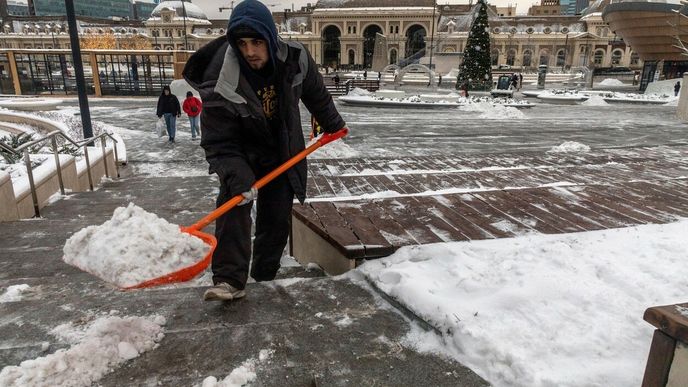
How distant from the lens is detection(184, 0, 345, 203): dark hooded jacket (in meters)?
2.45

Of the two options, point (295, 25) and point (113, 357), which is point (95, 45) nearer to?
point (295, 25)

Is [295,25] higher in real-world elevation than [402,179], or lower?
higher

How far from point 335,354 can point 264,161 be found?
50.9 inches

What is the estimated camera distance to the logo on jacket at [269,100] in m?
2.62

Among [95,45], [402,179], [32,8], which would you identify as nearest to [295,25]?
[95,45]

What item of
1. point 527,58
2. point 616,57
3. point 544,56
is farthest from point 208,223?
point 616,57

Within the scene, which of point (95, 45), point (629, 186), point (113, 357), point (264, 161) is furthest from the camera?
point (95, 45)

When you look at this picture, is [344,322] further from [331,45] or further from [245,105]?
[331,45]

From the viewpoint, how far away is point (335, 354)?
2027 millimetres

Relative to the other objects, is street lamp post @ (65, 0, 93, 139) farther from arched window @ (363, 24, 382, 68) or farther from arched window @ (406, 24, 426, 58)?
arched window @ (406, 24, 426, 58)

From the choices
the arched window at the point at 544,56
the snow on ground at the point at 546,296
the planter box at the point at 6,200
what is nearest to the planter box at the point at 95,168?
the planter box at the point at 6,200

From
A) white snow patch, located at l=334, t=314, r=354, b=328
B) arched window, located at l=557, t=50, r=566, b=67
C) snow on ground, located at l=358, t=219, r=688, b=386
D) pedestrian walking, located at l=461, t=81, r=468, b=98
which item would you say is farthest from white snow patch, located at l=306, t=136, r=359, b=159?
arched window, located at l=557, t=50, r=566, b=67


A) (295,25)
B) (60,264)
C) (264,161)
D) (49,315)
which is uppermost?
(295,25)

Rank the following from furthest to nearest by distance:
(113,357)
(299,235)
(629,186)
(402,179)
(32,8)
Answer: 1. (32,8)
2. (402,179)
3. (629,186)
4. (299,235)
5. (113,357)
